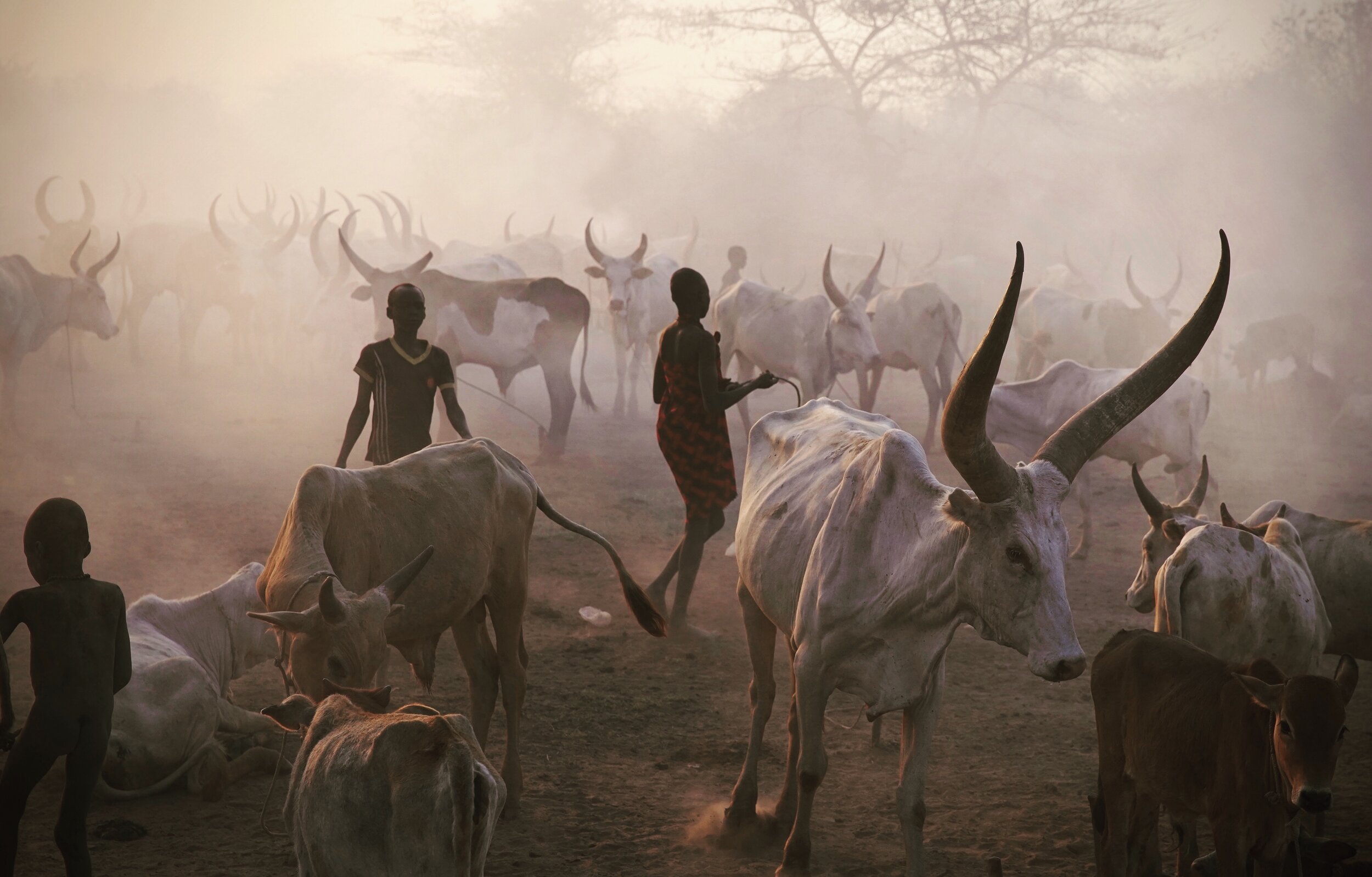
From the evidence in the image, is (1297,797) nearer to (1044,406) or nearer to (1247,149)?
(1044,406)

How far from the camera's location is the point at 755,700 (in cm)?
529

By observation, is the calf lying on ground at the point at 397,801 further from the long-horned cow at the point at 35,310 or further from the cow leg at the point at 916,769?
the long-horned cow at the point at 35,310

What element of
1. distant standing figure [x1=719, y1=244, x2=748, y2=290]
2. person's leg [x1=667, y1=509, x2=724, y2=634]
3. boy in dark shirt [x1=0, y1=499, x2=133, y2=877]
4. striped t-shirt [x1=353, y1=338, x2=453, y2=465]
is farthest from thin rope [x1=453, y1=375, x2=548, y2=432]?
distant standing figure [x1=719, y1=244, x2=748, y2=290]

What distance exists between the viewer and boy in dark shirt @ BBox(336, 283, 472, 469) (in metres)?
6.23

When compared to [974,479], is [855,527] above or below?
below

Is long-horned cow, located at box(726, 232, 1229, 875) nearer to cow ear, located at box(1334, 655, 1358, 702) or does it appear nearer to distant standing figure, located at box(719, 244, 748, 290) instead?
cow ear, located at box(1334, 655, 1358, 702)

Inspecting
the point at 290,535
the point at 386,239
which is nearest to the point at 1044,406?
the point at 290,535

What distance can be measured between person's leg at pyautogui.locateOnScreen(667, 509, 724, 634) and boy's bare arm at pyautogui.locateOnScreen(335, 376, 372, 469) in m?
2.10

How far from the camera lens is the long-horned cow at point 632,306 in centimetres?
1576

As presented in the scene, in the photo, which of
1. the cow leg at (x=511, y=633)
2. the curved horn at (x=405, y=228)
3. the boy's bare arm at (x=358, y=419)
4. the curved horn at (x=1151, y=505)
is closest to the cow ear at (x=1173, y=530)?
the curved horn at (x=1151, y=505)

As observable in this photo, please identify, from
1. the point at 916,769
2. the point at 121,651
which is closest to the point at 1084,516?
the point at 916,769

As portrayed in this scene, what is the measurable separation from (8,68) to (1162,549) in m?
32.9

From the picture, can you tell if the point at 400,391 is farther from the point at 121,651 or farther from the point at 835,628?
the point at 835,628

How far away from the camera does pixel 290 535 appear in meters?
4.51
